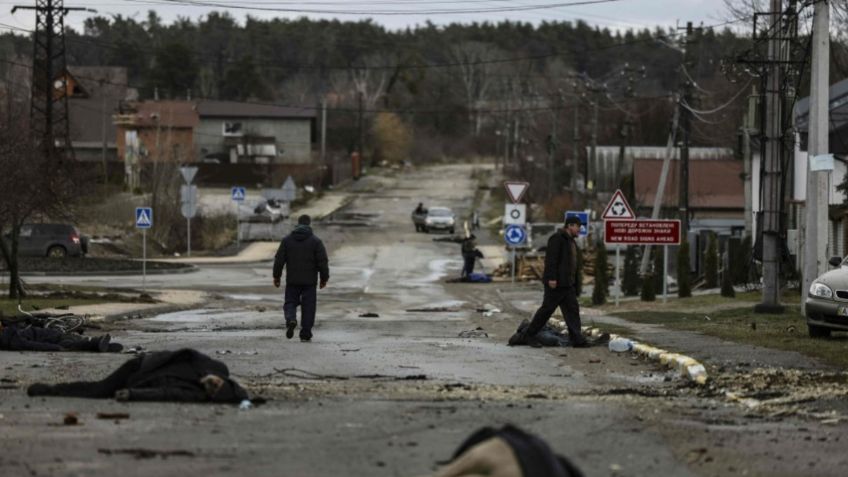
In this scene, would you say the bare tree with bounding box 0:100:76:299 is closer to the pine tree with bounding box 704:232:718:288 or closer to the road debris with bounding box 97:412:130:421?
the pine tree with bounding box 704:232:718:288

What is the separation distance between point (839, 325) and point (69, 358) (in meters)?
10.9

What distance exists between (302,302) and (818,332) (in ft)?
25.4

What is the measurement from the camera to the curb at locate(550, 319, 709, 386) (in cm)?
1500

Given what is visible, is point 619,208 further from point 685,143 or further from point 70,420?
point 70,420

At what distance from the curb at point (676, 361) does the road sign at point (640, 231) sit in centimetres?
1206

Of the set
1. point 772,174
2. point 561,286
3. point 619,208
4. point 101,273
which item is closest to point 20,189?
point 619,208

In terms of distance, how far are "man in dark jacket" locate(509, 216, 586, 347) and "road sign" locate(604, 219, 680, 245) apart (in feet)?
41.1


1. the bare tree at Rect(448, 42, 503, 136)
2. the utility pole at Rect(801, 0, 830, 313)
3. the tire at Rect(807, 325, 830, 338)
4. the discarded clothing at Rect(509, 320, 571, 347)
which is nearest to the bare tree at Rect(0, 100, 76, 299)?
the discarded clothing at Rect(509, 320, 571, 347)

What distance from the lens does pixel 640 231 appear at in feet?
108

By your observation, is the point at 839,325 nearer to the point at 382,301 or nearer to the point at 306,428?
the point at 306,428

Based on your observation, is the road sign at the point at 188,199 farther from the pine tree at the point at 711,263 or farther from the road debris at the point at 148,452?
the road debris at the point at 148,452

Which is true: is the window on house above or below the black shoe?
above

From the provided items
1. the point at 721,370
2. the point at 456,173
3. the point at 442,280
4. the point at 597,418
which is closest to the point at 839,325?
the point at 721,370

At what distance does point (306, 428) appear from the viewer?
10438 millimetres
